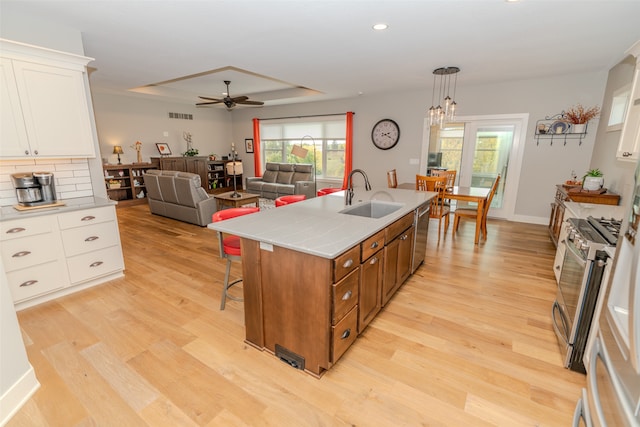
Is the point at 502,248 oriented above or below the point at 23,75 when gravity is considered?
below

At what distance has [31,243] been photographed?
260 cm

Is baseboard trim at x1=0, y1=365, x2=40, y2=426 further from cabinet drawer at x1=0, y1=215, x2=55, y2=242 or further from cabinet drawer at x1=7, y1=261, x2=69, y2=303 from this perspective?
cabinet drawer at x1=0, y1=215, x2=55, y2=242

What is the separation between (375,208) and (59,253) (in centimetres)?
314

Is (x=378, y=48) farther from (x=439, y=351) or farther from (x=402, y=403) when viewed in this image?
(x=402, y=403)

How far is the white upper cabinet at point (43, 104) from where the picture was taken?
97.8 inches

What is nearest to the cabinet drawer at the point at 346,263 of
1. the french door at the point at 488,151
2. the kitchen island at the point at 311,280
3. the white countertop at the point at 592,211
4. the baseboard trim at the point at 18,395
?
the kitchen island at the point at 311,280

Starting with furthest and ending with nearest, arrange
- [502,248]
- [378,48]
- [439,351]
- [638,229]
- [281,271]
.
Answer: [502,248]
[378,48]
[439,351]
[281,271]
[638,229]

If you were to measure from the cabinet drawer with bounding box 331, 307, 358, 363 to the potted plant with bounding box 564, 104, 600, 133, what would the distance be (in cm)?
523

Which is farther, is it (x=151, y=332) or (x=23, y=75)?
(x=23, y=75)

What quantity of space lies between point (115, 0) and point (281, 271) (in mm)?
2571

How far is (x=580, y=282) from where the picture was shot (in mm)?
1876

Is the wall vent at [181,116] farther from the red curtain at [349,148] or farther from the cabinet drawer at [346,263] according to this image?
the cabinet drawer at [346,263]

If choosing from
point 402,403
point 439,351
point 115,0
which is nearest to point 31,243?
→ point 115,0

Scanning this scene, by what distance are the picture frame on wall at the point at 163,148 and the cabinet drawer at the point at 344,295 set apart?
25.1ft
